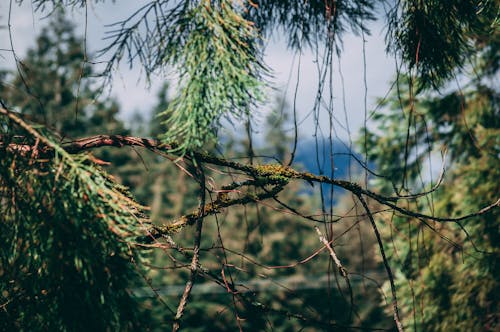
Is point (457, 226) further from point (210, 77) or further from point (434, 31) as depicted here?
point (210, 77)

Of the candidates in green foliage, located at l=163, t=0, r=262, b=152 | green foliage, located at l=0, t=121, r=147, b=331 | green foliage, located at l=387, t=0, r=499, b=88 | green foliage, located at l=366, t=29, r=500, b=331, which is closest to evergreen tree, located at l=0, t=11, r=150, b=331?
green foliage, located at l=0, t=121, r=147, b=331

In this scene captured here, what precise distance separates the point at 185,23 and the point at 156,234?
89 centimetres

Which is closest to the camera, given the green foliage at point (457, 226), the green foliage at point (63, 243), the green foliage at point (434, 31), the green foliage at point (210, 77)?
the green foliage at point (63, 243)

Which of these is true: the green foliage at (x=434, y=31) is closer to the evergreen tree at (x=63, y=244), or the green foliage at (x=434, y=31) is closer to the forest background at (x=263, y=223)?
the forest background at (x=263, y=223)

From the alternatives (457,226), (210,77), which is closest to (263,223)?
(457,226)

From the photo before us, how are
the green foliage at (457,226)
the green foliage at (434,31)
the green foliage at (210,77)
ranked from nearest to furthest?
the green foliage at (210,77), the green foliage at (434,31), the green foliage at (457,226)

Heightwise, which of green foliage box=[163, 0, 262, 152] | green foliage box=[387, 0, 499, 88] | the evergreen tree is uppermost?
green foliage box=[387, 0, 499, 88]

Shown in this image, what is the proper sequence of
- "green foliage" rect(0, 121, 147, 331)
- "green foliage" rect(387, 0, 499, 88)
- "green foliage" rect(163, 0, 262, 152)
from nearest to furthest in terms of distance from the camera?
Result: "green foliage" rect(0, 121, 147, 331) < "green foliage" rect(163, 0, 262, 152) < "green foliage" rect(387, 0, 499, 88)

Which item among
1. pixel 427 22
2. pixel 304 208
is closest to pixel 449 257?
pixel 427 22

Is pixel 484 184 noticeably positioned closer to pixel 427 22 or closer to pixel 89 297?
pixel 427 22

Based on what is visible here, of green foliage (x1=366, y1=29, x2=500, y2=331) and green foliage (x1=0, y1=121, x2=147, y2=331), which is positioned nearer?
green foliage (x1=0, y1=121, x2=147, y2=331)

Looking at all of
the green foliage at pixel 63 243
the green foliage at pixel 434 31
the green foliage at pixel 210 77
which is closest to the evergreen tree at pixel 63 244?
the green foliage at pixel 63 243

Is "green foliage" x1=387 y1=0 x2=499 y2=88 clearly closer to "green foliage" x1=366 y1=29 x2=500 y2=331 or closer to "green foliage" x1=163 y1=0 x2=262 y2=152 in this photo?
"green foliage" x1=163 y1=0 x2=262 y2=152

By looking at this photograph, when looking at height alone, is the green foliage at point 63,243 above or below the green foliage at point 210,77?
below
